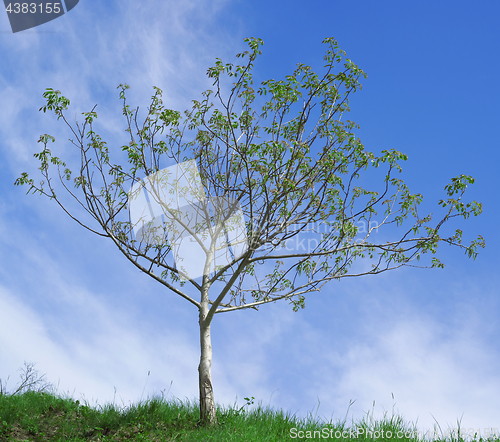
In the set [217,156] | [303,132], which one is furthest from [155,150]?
[303,132]

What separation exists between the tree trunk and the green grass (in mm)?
232

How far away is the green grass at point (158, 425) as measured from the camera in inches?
284

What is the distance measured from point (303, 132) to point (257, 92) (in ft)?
4.10

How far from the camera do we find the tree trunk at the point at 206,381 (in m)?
7.73

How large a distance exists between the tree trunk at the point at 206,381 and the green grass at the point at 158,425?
0.76 feet

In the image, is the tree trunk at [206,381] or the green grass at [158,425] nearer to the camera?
the green grass at [158,425]

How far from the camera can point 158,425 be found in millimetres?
7902

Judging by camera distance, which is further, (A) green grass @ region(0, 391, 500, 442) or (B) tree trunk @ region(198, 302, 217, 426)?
(B) tree trunk @ region(198, 302, 217, 426)

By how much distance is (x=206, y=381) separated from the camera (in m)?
7.89

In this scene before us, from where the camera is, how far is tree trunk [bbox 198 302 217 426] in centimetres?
773

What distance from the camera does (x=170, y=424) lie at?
7.91 meters

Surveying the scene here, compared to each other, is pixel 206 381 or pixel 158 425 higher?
pixel 206 381

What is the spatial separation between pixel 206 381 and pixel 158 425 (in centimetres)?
126

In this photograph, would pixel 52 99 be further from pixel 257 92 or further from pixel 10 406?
pixel 10 406
